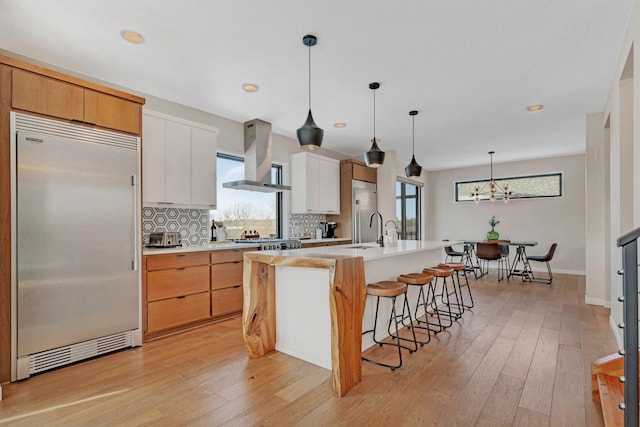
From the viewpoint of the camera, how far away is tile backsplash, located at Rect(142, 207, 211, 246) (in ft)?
12.4

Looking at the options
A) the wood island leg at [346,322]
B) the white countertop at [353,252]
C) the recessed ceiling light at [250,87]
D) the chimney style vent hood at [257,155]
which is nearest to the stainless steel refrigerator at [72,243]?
the recessed ceiling light at [250,87]

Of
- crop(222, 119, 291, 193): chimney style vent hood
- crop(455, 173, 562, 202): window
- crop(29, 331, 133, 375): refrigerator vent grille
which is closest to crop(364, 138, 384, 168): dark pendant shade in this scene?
crop(222, 119, 291, 193): chimney style vent hood

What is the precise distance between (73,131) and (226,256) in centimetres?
194

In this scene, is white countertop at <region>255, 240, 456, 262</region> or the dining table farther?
the dining table

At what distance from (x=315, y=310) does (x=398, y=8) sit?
7.77 feet

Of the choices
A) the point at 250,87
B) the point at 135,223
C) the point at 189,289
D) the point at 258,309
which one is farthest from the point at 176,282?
the point at 250,87

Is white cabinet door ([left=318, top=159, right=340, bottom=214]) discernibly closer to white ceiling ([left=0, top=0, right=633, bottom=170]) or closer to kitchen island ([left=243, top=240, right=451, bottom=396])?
white ceiling ([left=0, top=0, right=633, bottom=170])

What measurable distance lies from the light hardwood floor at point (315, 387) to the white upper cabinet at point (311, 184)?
264 centimetres

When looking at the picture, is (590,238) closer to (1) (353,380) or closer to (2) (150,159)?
(1) (353,380)

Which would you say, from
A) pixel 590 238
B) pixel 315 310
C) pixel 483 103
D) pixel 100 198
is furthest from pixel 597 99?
pixel 100 198

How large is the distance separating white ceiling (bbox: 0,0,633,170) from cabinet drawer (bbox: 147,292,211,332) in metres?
2.33

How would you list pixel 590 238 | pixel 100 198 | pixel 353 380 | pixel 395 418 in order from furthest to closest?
1. pixel 590 238
2. pixel 100 198
3. pixel 353 380
4. pixel 395 418

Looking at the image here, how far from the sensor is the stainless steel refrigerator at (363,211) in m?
6.20

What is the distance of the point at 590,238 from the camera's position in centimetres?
451
